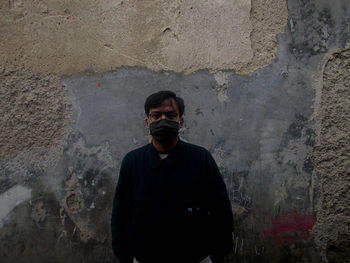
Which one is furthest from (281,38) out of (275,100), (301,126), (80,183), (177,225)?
(80,183)

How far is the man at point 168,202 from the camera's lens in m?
1.60

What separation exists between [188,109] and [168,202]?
106 centimetres

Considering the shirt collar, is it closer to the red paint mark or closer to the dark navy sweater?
the dark navy sweater

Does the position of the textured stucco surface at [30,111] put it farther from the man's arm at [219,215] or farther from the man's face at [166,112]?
the man's arm at [219,215]

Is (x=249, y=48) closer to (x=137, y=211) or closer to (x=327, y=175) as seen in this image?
(x=327, y=175)

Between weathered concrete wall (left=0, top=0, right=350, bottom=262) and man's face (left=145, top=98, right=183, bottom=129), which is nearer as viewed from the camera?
man's face (left=145, top=98, right=183, bottom=129)

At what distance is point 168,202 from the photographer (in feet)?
5.31

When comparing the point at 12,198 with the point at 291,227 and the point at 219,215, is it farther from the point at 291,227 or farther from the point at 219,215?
the point at 291,227

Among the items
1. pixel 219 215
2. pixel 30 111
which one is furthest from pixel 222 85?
pixel 30 111

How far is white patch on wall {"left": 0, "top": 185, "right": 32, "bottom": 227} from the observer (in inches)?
91.8

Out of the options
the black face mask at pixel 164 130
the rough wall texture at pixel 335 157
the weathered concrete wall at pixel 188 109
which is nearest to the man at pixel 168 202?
the black face mask at pixel 164 130

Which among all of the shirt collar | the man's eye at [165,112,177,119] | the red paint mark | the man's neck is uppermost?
the man's eye at [165,112,177,119]

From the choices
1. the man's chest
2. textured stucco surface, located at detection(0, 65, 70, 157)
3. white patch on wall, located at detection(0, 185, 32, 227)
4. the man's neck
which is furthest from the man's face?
white patch on wall, located at detection(0, 185, 32, 227)

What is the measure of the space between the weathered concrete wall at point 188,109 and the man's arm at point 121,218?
689 millimetres
